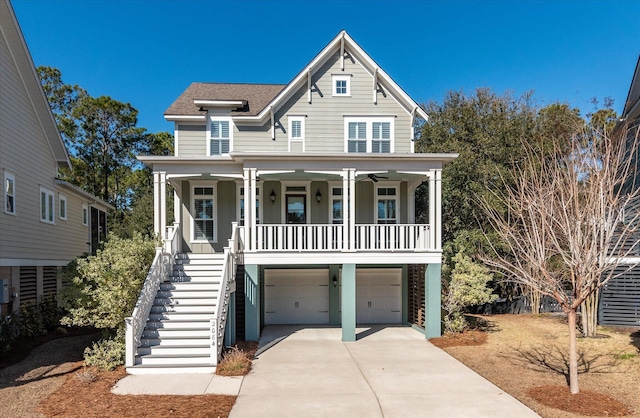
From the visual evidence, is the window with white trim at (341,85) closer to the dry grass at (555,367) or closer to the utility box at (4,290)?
the dry grass at (555,367)

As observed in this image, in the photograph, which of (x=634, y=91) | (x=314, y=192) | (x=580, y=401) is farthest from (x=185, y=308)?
(x=634, y=91)

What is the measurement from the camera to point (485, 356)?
11.3m

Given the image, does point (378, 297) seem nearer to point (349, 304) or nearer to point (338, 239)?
point (349, 304)

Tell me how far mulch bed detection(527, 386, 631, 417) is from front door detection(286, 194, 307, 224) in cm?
976

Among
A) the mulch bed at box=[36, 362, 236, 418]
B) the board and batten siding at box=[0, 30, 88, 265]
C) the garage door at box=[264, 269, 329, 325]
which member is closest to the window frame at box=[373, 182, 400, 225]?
the garage door at box=[264, 269, 329, 325]

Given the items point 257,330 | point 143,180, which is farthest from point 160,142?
point 257,330

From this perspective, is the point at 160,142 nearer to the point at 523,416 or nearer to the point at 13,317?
the point at 13,317

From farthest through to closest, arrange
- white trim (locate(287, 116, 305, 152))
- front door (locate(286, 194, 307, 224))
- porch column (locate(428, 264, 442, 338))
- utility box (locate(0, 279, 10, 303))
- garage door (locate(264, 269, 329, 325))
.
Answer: garage door (locate(264, 269, 329, 325)) → front door (locate(286, 194, 307, 224)) → white trim (locate(287, 116, 305, 152)) → porch column (locate(428, 264, 442, 338)) → utility box (locate(0, 279, 10, 303))

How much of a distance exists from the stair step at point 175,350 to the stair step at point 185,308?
1129mm

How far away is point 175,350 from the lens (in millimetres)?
10094

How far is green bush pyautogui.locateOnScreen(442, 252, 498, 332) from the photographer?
1368 centimetres

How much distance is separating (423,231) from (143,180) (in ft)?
92.8

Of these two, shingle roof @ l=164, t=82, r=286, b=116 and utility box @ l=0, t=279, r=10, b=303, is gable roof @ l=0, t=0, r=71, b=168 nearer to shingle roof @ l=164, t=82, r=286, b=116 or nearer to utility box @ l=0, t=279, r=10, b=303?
shingle roof @ l=164, t=82, r=286, b=116

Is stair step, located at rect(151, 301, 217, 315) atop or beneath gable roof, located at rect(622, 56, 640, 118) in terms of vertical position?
beneath
